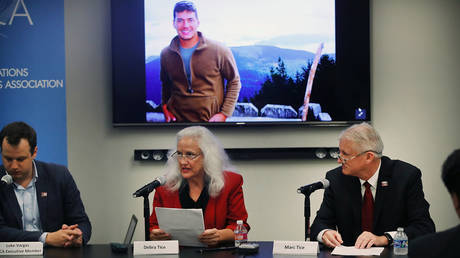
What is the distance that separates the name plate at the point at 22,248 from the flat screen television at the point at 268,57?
6.41ft

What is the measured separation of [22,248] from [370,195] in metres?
2.13

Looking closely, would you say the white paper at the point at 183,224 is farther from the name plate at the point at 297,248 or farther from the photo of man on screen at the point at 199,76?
the photo of man on screen at the point at 199,76

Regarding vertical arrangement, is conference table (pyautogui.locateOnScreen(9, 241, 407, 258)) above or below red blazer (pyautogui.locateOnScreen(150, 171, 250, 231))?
below

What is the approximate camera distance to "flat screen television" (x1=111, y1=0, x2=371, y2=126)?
17.1 ft

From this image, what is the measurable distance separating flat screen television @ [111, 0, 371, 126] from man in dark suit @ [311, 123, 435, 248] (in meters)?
1.37

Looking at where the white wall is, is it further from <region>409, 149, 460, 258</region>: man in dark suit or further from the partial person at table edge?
<region>409, 149, 460, 258</region>: man in dark suit

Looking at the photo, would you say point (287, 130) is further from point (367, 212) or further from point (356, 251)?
point (356, 251)

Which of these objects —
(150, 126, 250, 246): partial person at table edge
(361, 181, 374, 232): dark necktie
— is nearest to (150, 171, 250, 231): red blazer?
(150, 126, 250, 246): partial person at table edge

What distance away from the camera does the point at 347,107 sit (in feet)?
17.2

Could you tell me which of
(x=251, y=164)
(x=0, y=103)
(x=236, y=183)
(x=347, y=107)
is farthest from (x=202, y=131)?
(x=0, y=103)

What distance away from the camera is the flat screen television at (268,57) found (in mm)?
5227

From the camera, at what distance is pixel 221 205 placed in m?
4.01

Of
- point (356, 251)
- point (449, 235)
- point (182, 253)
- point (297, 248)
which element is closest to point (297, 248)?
point (297, 248)

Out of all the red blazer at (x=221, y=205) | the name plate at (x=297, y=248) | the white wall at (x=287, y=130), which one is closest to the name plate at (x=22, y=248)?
the red blazer at (x=221, y=205)
